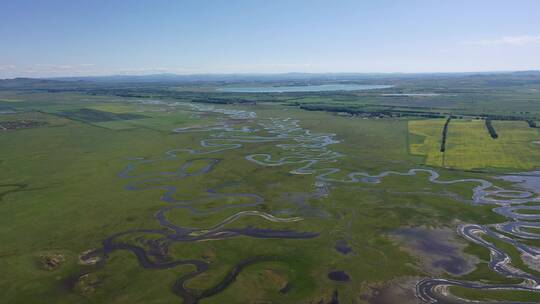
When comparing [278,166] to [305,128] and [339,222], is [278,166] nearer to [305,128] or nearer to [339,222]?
[339,222]

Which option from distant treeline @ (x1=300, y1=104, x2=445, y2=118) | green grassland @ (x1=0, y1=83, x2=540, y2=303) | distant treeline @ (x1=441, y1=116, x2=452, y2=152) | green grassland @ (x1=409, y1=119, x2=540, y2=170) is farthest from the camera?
distant treeline @ (x1=300, y1=104, x2=445, y2=118)

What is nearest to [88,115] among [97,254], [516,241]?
[97,254]

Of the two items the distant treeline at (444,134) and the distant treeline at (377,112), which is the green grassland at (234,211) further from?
the distant treeline at (377,112)

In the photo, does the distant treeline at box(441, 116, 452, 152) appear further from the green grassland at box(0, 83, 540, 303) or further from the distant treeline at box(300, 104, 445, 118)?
the distant treeline at box(300, 104, 445, 118)

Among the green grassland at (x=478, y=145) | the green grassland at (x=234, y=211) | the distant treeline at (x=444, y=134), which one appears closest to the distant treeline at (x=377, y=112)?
the distant treeline at (x=444, y=134)

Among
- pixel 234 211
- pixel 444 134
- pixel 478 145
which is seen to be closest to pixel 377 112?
pixel 444 134

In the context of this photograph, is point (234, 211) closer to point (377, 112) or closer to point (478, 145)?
point (478, 145)

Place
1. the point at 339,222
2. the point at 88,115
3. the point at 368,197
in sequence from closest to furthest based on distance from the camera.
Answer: the point at 339,222 < the point at 368,197 < the point at 88,115

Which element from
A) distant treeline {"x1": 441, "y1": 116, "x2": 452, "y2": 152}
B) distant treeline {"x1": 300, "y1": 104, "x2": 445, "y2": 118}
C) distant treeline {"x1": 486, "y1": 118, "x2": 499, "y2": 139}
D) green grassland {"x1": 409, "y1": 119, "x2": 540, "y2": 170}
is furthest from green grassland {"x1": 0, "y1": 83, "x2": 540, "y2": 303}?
distant treeline {"x1": 300, "y1": 104, "x2": 445, "y2": 118}
